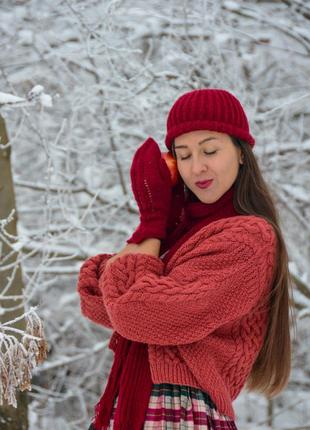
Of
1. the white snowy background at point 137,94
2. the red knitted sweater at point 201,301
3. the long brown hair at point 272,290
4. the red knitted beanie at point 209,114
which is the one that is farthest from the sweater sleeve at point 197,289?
the white snowy background at point 137,94

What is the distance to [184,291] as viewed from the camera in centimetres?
126

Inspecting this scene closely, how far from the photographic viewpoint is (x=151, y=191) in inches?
58.1

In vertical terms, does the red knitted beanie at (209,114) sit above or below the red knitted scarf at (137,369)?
above

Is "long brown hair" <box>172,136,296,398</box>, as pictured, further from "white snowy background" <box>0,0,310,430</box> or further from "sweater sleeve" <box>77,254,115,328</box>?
"white snowy background" <box>0,0,310,430</box>

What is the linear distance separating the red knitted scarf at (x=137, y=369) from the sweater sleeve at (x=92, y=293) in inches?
3.2

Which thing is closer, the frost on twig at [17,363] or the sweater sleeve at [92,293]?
the frost on twig at [17,363]

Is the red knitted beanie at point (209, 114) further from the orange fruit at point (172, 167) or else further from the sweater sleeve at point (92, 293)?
the sweater sleeve at point (92, 293)

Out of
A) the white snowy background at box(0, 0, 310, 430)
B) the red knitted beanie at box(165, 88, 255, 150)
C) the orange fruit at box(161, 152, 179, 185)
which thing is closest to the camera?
the red knitted beanie at box(165, 88, 255, 150)

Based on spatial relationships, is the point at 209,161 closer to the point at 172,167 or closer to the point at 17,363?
the point at 172,167

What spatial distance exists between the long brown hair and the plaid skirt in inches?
8.7

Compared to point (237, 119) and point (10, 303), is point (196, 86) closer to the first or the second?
point (10, 303)

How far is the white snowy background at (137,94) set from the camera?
4422mm

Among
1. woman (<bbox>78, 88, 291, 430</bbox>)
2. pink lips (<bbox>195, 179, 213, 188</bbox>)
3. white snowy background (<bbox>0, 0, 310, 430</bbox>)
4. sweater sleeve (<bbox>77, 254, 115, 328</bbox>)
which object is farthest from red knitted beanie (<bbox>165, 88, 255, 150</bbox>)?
white snowy background (<bbox>0, 0, 310, 430</bbox>)

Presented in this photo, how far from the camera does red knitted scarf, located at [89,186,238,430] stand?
134 centimetres
